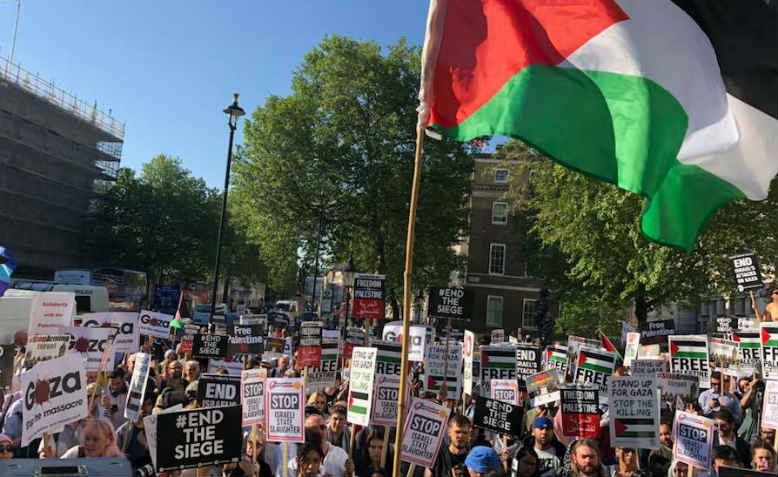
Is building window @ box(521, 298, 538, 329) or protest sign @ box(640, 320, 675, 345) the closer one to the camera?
protest sign @ box(640, 320, 675, 345)

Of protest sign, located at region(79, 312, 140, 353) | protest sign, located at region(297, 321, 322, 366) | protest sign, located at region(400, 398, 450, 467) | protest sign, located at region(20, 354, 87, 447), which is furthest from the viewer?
protest sign, located at region(79, 312, 140, 353)

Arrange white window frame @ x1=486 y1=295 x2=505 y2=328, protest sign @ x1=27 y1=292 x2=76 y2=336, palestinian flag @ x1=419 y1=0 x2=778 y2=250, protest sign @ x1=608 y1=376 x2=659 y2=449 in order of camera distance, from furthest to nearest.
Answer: white window frame @ x1=486 y1=295 x2=505 y2=328, protest sign @ x1=27 y1=292 x2=76 y2=336, protest sign @ x1=608 y1=376 x2=659 y2=449, palestinian flag @ x1=419 y1=0 x2=778 y2=250

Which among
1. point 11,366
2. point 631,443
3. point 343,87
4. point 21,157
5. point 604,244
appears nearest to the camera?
point 631,443

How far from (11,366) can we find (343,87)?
88.4 ft

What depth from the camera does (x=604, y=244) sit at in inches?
990

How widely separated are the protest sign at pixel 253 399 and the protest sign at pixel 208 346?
20.8 feet

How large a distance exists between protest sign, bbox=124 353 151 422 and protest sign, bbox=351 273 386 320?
7.20 m

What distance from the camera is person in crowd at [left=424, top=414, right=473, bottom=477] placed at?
6984 millimetres

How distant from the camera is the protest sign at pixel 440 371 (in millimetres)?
10008

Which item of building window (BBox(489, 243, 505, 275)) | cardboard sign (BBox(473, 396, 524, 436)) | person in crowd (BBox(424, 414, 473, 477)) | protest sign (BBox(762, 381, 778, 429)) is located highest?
building window (BBox(489, 243, 505, 275))

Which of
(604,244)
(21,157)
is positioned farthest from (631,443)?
(21,157)

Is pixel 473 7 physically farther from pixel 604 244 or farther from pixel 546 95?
pixel 604 244

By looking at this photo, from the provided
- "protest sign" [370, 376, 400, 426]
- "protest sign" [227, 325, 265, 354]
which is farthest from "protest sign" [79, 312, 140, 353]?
"protest sign" [370, 376, 400, 426]

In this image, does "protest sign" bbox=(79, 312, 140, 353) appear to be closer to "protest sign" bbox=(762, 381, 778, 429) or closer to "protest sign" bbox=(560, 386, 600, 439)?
"protest sign" bbox=(560, 386, 600, 439)
